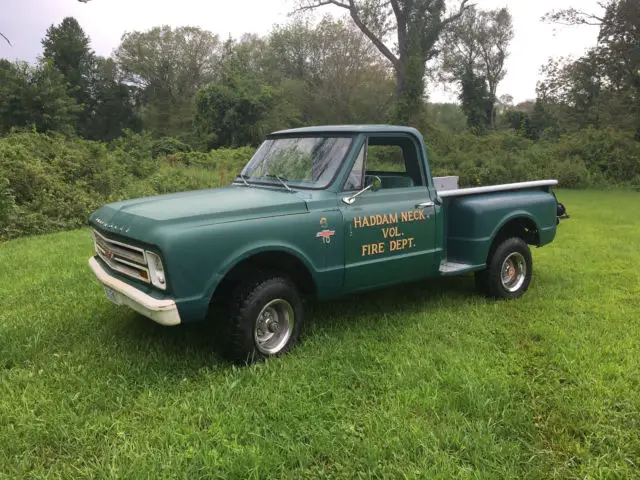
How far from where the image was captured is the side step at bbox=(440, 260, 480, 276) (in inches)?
193

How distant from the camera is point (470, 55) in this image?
3909 centimetres

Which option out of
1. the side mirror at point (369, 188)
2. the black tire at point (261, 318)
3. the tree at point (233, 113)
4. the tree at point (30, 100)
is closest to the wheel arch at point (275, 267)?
the black tire at point (261, 318)

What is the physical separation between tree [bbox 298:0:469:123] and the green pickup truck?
25.4 metres

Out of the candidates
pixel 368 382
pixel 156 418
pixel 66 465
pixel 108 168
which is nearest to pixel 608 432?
pixel 368 382

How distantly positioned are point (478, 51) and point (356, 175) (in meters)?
40.7

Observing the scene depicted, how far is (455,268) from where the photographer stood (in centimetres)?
498

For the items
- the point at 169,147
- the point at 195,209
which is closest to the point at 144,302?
the point at 195,209

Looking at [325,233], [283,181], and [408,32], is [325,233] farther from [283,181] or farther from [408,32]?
[408,32]

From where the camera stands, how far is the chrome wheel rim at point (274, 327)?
3.86 metres

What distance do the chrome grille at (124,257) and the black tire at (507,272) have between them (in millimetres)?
3610

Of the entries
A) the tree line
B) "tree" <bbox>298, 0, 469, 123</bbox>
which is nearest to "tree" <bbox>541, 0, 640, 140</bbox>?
the tree line

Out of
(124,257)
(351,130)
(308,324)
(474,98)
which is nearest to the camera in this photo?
(124,257)

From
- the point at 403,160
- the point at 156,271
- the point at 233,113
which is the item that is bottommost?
the point at 156,271

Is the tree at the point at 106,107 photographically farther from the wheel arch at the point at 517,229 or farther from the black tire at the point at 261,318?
the black tire at the point at 261,318
